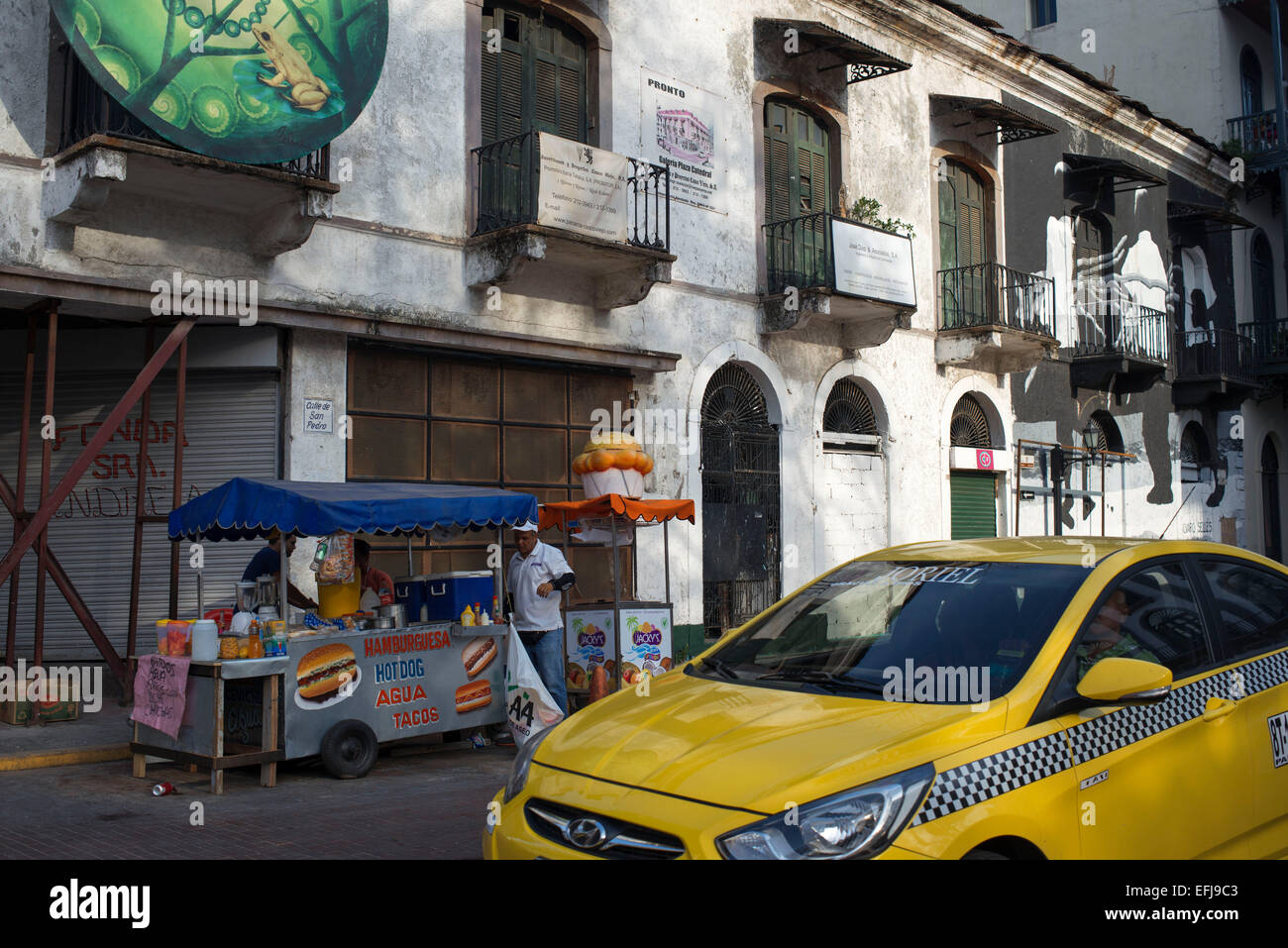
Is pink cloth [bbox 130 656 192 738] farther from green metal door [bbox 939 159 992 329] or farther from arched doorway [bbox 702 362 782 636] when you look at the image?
green metal door [bbox 939 159 992 329]

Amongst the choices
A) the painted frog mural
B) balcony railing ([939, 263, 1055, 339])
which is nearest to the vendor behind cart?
the painted frog mural

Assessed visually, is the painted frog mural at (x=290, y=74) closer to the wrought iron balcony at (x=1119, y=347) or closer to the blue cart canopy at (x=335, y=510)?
the blue cart canopy at (x=335, y=510)

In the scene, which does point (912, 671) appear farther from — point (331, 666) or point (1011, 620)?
point (331, 666)

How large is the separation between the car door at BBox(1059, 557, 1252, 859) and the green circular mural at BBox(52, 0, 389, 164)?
28.2ft

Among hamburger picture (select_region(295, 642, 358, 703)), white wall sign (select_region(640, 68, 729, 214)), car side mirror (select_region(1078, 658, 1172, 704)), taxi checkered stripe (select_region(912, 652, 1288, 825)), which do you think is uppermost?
white wall sign (select_region(640, 68, 729, 214))

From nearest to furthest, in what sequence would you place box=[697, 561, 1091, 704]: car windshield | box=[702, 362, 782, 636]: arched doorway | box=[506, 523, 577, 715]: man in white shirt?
box=[697, 561, 1091, 704]: car windshield → box=[506, 523, 577, 715]: man in white shirt → box=[702, 362, 782, 636]: arched doorway

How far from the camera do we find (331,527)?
809 centimetres

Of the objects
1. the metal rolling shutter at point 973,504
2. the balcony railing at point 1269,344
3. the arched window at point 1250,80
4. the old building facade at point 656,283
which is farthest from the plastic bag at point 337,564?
the arched window at point 1250,80

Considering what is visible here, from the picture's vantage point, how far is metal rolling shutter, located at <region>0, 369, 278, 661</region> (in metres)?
11.7

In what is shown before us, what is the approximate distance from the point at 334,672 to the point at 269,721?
0.58 meters

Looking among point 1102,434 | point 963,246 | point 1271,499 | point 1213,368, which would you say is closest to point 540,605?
point 963,246

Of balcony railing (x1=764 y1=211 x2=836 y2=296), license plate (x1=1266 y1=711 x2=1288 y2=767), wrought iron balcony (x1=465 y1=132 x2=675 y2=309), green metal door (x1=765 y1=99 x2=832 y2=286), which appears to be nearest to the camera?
license plate (x1=1266 y1=711 x2=1288 y2=767)

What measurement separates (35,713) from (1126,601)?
29.3ft

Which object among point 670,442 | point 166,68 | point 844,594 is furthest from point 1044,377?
point 844,594
